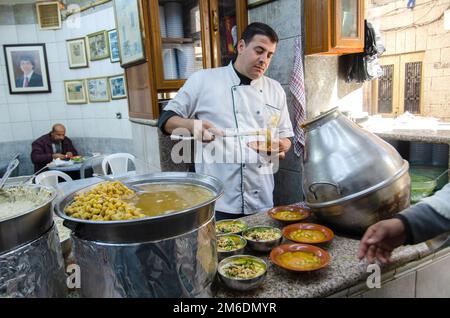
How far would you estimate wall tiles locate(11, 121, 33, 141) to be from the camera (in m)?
7.27

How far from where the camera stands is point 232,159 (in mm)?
2438

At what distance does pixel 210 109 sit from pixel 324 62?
1157 mm

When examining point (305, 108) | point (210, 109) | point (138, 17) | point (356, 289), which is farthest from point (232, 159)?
point (138, 17)

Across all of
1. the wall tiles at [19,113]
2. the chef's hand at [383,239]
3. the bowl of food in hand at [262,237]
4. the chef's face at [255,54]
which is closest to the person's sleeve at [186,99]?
the chef's face at [255,54]

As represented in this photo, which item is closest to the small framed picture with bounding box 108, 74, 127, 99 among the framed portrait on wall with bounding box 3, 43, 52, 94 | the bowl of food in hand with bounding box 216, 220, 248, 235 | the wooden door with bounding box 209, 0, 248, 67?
the framed portrait on wall with bounding box 3, 43, 52, 94

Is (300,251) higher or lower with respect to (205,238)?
lower

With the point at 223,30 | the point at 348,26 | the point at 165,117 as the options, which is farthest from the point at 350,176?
the point at 223,30

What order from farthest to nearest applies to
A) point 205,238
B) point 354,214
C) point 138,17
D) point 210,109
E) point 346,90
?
point 138,17
point 346,90
point 210,109
point 354,214
point 205,238

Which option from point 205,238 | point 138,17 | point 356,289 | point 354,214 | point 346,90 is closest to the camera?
point 205,238

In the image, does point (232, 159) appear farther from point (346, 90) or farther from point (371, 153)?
point (346, 90)

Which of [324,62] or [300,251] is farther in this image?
[324,62]

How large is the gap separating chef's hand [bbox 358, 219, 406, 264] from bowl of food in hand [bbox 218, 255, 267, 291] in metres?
0.36

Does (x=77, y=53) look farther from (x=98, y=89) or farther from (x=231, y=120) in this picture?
(x=231, y=120)

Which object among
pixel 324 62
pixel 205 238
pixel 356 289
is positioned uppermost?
pixel 324 62
